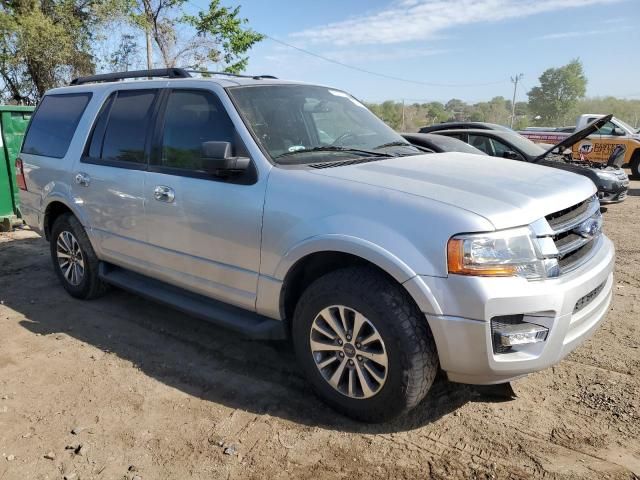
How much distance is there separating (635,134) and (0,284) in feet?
52.5

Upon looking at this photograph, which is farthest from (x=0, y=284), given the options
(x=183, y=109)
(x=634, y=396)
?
(x=634, y=396)

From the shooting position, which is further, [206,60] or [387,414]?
[206,60]

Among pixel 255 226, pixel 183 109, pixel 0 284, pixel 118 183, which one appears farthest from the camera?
pixel 0 284

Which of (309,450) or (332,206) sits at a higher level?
(332,206)

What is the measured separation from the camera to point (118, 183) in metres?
4.18

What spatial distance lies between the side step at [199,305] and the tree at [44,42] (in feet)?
55.6

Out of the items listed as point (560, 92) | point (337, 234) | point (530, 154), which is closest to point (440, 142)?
point (530, 154)

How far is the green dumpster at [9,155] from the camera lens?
7.98 meters

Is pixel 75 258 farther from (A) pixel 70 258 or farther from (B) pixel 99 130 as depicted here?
(B) pixel 99 130

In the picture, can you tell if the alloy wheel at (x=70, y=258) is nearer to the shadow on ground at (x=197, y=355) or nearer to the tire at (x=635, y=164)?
the shadow on ground at (x=197, y=355)

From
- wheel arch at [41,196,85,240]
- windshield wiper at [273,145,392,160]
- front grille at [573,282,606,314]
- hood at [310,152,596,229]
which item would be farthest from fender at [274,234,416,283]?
wheel arch at [41,196,85,240]

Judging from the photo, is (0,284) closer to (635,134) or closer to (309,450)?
(309,450)

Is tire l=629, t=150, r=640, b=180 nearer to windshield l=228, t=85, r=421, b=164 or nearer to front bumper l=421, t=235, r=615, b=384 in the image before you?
windshield l=228, t=85, r=421, b=164

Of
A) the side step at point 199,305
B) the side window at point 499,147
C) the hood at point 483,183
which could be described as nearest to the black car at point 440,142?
the side window at point 499,147
